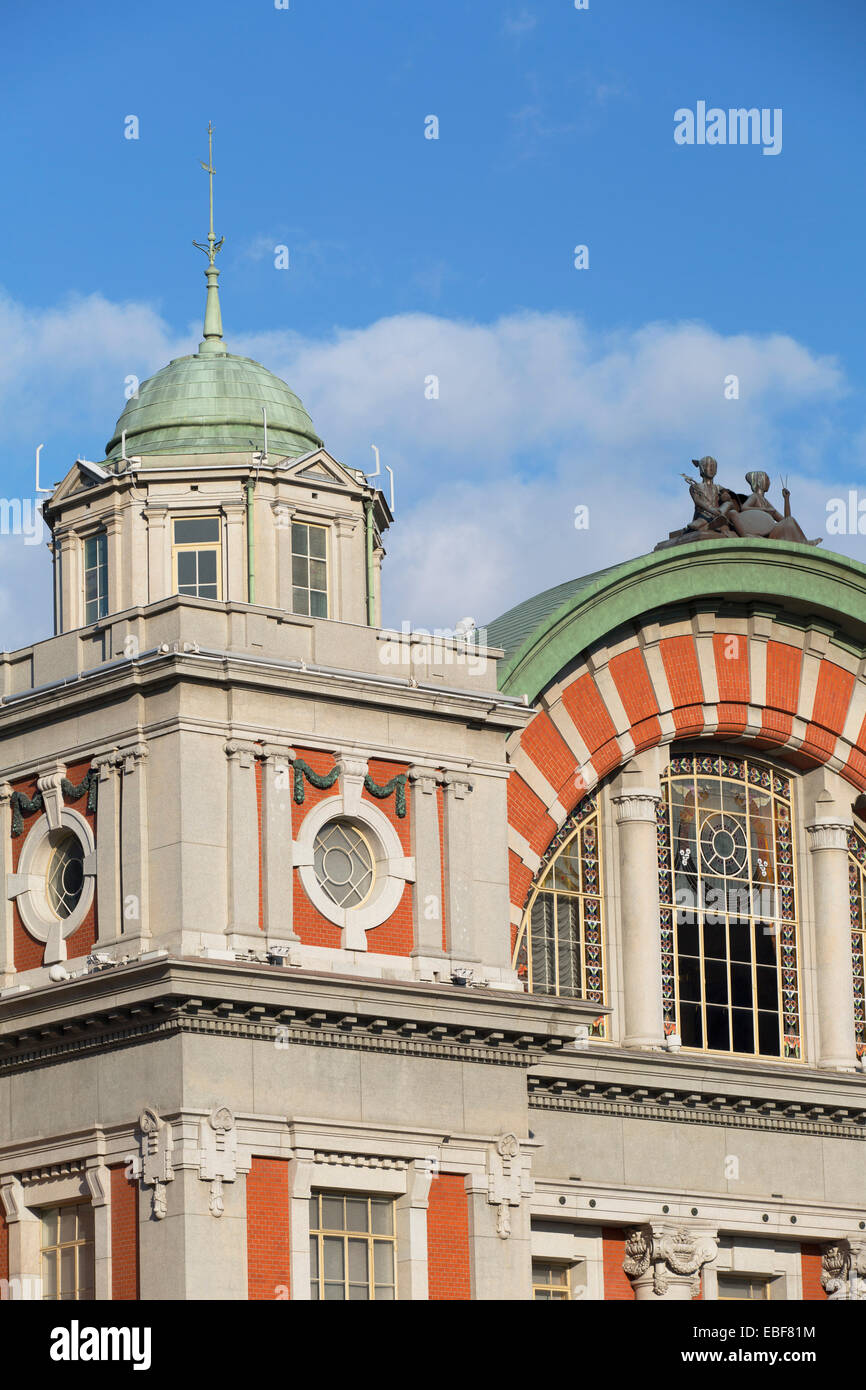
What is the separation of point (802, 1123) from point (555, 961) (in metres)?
4.23

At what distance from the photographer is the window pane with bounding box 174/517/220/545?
39438 mm

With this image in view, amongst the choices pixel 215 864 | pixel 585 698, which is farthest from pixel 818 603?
pixel 215 864

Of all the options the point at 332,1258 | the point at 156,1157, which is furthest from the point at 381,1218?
the point at 156,1157

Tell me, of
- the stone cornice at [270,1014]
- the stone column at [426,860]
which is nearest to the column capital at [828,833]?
the stone cornice at [270,1014]

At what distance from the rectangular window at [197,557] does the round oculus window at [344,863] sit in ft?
12.8

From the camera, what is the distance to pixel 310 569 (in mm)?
39656

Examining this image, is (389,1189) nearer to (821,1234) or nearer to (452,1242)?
(452,1242)

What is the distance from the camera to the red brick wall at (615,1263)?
131ft

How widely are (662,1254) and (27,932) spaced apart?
31.1ft

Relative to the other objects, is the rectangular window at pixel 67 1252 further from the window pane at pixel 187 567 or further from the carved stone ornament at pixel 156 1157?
the window pane at pixel 187 567

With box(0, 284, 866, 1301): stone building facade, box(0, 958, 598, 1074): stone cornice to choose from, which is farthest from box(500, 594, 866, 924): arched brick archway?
box(0, 958, 598, 1074): stone cornice

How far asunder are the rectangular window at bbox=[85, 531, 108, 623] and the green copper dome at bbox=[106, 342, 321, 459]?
1319 mm

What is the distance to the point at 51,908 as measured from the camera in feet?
123

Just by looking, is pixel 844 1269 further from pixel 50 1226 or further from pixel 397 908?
pixel 50 1226
